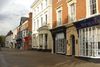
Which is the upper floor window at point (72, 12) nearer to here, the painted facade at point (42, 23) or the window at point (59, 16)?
the window at point (59, 16)

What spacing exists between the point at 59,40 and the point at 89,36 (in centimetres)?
1107

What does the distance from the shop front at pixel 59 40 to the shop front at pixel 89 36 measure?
6.04m

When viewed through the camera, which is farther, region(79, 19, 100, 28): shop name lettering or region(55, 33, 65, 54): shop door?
region(55, 33, 65, 54): shop door

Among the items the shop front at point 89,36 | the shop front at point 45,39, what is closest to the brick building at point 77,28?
the shop front at point 89,36

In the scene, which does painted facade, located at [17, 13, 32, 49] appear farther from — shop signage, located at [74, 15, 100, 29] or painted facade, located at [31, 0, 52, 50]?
shop signage, located at [74, 15, 100, 29]

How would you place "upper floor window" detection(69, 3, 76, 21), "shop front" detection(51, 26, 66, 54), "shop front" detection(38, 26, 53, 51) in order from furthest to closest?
"shop front" detection(38, 26, 53, 51), "shop front" detection(51, 26, 66, 54), "upper floor window" detection(69, 3, 76, 21)

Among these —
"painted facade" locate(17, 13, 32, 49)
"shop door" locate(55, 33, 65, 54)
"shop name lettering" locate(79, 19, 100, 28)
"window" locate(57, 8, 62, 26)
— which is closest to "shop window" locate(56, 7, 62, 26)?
"window" locate(57, 8, 62, 26)

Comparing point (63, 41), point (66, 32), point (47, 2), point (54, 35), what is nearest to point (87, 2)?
point (66, 32)

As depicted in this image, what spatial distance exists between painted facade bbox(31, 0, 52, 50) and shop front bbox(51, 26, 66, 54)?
4.83 meters

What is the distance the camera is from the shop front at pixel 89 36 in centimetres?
2250

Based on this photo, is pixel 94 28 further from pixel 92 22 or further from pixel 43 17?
pixel 43 17

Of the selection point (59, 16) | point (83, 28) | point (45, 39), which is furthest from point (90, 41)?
point (45, 39)

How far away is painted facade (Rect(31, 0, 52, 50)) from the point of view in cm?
4259

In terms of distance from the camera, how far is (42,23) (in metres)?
47.4
